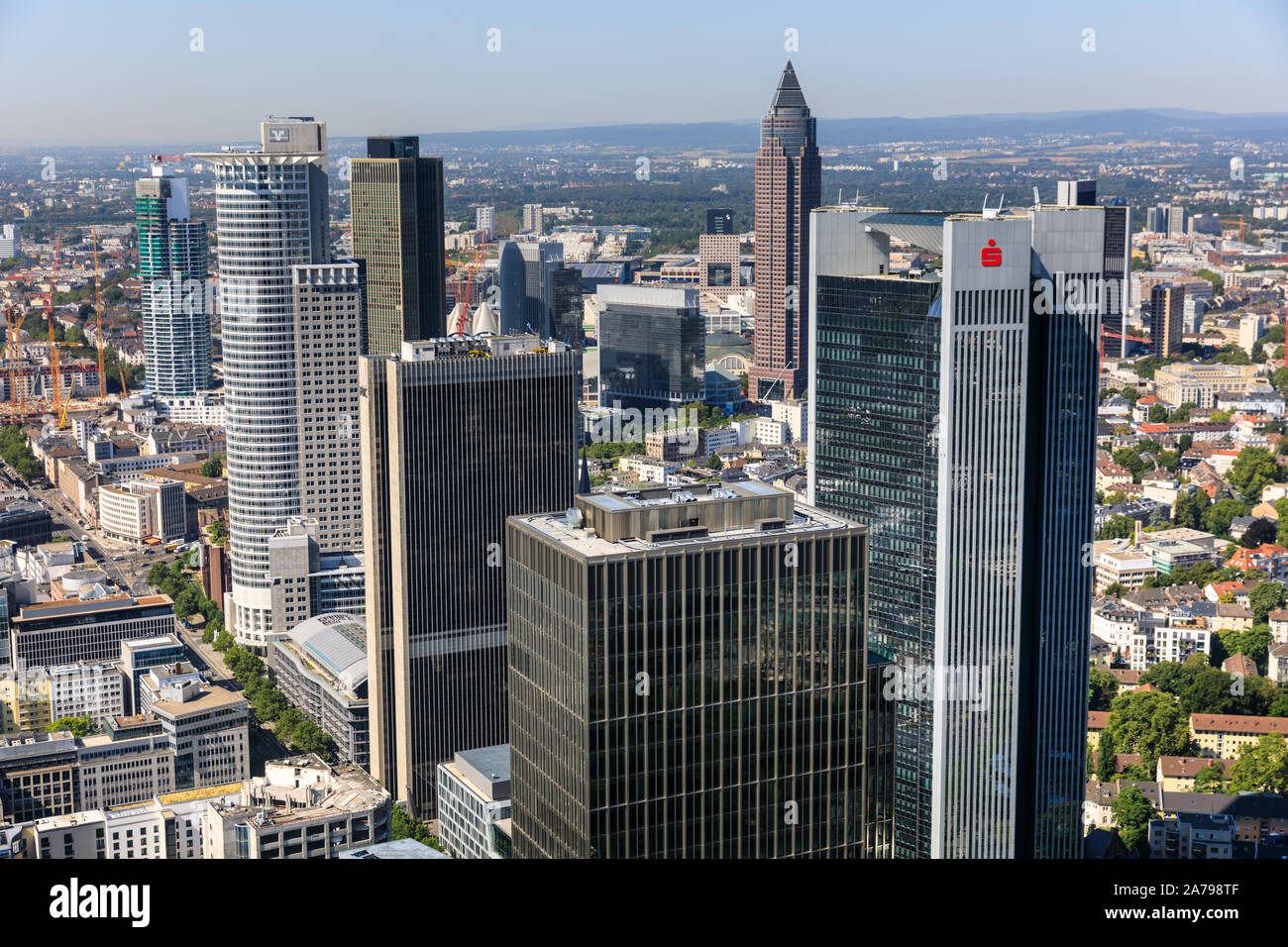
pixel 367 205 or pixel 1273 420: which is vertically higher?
pixel 367 205

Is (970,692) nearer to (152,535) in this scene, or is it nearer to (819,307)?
(819,307)

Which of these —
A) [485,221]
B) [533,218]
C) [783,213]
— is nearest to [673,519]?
[485,221]

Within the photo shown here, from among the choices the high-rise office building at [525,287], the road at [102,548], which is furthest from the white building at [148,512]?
the high-rise office building at [525,287]

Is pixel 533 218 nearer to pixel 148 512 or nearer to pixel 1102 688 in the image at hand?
pixel 148 512

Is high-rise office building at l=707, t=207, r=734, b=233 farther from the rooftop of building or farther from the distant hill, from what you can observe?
the rooftop of building

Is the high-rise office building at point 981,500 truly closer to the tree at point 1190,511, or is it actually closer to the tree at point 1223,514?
the tree at point 1223,514

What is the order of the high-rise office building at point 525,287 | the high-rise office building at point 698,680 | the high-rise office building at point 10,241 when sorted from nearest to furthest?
the high-rise office building at point 698,680 < the high-rise office building at point 525,287 < the high-rise office building at point 10,241
